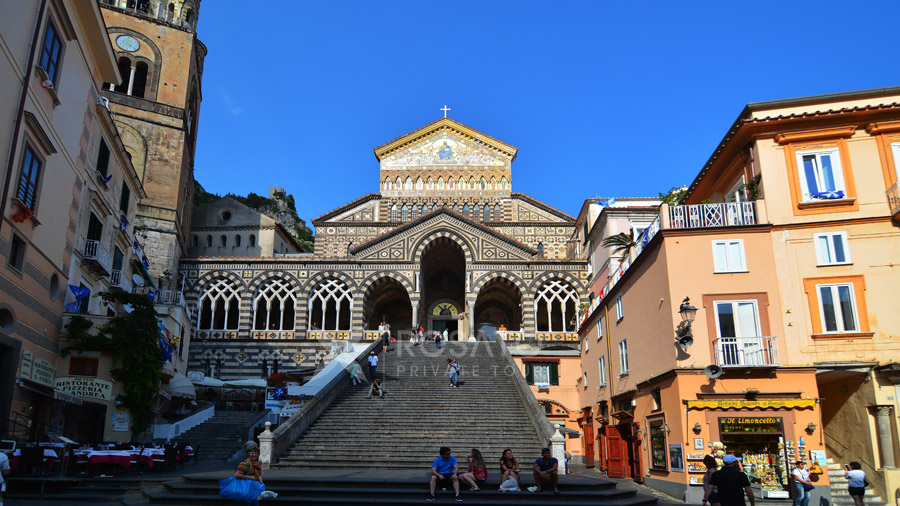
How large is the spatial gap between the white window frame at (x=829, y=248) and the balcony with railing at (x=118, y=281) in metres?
22.8

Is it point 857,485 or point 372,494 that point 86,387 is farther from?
point 857,485

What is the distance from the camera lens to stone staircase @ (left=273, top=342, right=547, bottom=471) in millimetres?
17203

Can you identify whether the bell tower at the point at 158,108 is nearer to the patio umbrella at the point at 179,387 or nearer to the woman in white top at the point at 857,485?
the patio umbrella at the point at 179,387

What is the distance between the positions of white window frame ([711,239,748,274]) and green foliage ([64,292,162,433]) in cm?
1643

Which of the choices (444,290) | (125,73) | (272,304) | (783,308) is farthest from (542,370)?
(125,73)

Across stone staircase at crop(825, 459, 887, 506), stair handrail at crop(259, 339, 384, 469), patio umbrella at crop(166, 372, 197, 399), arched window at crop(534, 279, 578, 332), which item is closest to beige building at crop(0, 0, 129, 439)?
patio umbrella at crop(166, 372, 197, 399)

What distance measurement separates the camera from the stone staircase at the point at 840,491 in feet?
48.5

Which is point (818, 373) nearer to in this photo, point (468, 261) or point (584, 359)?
point (584, 359)

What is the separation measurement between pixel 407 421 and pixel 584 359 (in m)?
11.7

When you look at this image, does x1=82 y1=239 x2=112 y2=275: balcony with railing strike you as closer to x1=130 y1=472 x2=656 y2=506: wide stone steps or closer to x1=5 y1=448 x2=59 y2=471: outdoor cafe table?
x1=5 y1=448 x2=59 y2=471: outdoor cafe table

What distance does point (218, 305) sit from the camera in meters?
39.4

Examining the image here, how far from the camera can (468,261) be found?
38.2m

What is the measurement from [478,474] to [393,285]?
2739 centimetres

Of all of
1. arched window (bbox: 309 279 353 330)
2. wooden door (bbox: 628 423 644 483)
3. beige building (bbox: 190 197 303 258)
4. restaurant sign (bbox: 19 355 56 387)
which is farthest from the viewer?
beige building (bbox: 190 197 303 258)
